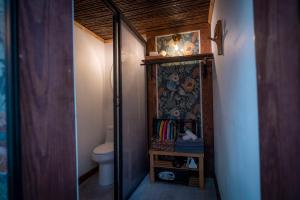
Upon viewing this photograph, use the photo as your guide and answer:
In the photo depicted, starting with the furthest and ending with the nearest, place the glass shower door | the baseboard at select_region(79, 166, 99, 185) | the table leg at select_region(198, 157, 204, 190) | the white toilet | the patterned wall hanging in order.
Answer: the patterned wall hanging < the baseboard at select_region(79, 166, 99, 185) < the white toilet < the table leg at select_region(198, 157, 204, 190) < the glass shower door

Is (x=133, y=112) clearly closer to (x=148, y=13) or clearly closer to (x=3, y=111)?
(x=148, y=13)

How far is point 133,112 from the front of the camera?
211cm

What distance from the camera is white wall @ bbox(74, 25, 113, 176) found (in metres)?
2.35

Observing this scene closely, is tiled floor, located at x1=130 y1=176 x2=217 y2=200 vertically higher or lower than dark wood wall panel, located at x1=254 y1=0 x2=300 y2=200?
lower

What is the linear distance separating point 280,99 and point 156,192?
189 cm

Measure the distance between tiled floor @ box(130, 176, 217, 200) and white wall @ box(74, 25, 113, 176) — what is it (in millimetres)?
974

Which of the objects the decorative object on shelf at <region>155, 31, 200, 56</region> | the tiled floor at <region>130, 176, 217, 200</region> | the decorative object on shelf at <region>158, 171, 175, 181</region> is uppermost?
the decorative object on shelf at <region>155, 31, 200, 56</region>

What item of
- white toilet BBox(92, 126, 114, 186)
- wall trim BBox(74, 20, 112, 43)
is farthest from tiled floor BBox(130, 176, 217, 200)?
wall trim BBox(74, 20, 112, 43)

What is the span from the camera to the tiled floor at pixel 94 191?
77.3 inches

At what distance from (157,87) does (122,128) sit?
1.08 m

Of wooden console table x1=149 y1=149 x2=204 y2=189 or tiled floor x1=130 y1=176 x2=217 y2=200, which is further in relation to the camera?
wooden console table x1=149 y1=149 x2=204 y2=189

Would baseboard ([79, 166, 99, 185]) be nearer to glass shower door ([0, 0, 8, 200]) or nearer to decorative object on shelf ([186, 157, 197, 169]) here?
decorative object on shelf ([186, 157, 197, 169])

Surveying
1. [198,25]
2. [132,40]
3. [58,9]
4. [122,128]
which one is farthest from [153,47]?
[58,9]

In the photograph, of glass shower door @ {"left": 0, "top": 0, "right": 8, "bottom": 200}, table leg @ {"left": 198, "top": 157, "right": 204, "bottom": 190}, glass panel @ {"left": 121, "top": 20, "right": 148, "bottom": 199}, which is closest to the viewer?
glass shower door @ {"left": 0, "top": 0, "right": 8, "bottom": 200}
